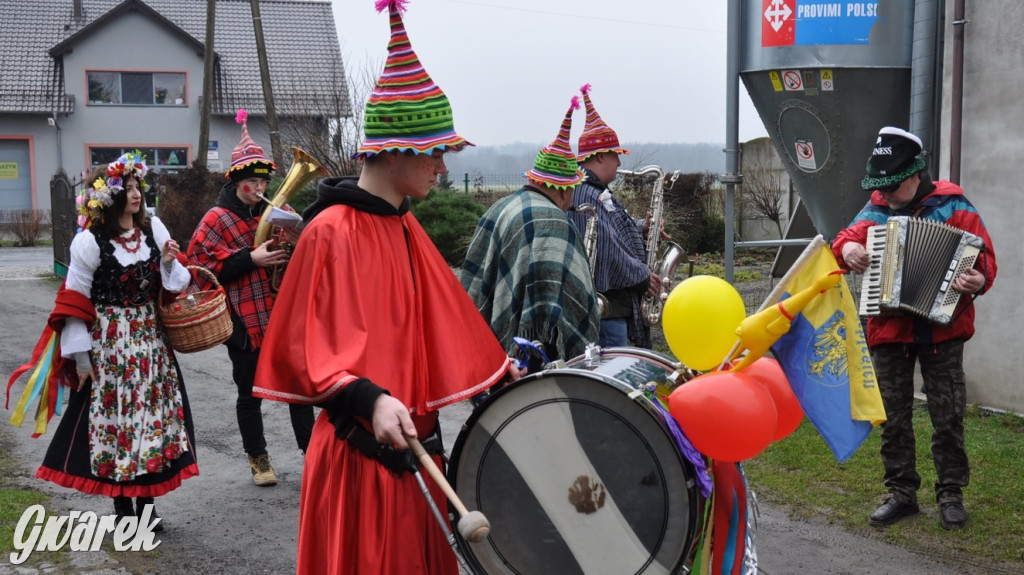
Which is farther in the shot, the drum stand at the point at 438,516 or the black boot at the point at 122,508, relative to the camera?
the black boot at the point at 122,508

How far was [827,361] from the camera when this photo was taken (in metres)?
3.34

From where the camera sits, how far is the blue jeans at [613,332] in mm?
6367

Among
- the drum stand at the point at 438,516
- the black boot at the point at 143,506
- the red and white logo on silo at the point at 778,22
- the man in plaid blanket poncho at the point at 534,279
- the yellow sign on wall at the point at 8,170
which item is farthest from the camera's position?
the yellow sign on wall at the point at 8,170

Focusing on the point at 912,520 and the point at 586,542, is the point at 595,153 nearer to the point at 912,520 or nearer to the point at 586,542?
the point at 912,520

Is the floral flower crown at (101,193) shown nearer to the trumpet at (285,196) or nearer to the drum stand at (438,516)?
the trumpet at (285,196)

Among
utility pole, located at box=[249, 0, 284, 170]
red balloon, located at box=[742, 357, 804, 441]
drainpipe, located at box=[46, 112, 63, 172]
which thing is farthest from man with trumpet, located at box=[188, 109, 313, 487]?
drainpipe, located at box=[46, 112, 63, 172]

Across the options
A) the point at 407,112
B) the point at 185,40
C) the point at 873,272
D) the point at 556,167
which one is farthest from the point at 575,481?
the point at 185,40

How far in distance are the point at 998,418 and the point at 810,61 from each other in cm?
291

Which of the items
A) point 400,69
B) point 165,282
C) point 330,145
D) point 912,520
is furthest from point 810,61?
point 330,145

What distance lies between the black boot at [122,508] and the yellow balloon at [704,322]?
139 inches

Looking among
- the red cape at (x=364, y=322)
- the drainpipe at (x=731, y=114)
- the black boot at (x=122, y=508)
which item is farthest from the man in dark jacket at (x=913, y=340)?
the black boot at (x=122, y=508)

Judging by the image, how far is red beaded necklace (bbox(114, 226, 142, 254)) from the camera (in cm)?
549

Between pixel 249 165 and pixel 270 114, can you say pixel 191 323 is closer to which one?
pixel 249 165

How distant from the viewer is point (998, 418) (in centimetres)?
739
